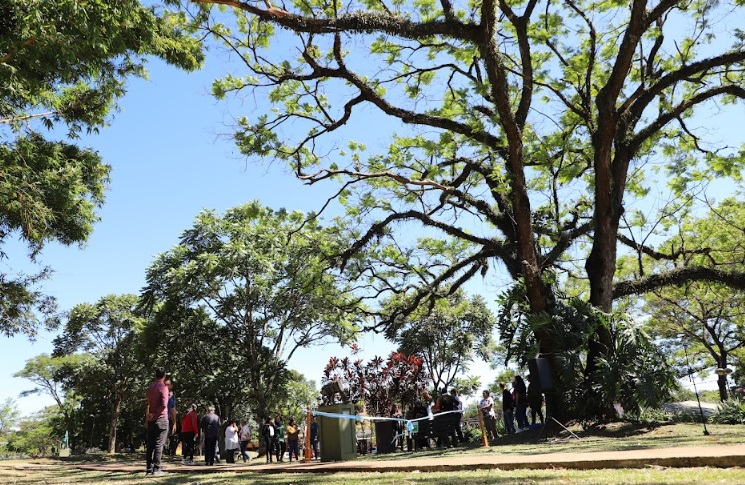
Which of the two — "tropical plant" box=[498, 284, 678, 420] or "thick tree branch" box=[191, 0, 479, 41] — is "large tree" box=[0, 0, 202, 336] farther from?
"tropical plant" box=[498, 284, 678, 420]

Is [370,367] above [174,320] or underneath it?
underneath

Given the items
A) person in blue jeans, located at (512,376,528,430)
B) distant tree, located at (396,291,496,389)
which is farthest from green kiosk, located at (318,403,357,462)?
distant tree, located at (396,291,496,389)

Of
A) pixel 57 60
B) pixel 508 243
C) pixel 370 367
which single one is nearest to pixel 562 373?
pixel 508 243

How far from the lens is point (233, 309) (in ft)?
80.9

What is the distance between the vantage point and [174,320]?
25234 millimetres

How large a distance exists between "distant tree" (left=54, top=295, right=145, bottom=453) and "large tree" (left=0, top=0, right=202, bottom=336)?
25.3m

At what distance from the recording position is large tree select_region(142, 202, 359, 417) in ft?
76.6

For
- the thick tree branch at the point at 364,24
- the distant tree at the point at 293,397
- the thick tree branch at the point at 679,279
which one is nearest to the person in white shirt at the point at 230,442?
the distant tree at the point at 293,397

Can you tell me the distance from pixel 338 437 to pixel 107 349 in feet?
112

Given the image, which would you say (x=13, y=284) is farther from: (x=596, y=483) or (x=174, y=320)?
(x=596, y=483)

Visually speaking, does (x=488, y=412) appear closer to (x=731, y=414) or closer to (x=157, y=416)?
(x=731, y=414)

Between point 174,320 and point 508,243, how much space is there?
1731 centimetres

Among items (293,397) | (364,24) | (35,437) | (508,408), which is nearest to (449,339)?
(293,397)

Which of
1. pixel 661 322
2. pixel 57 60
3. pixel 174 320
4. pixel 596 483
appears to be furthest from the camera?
pixel 661 322
